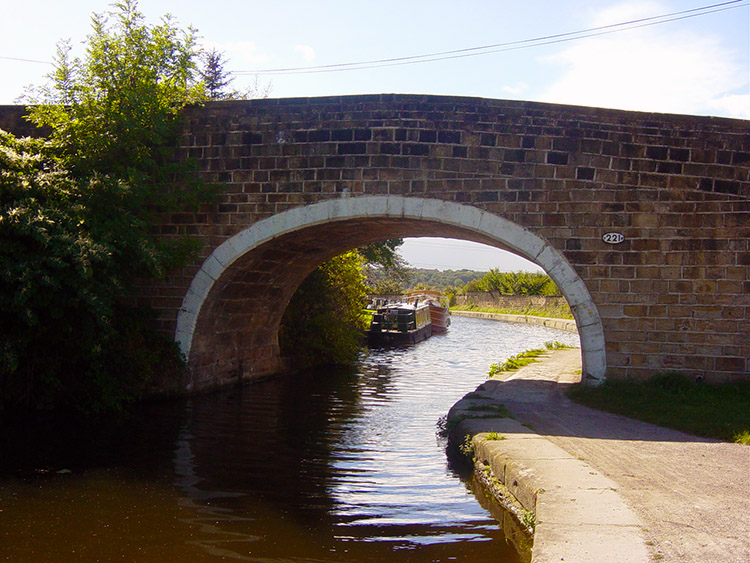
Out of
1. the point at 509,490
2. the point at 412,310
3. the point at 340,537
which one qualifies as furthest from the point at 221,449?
the point at 412,310

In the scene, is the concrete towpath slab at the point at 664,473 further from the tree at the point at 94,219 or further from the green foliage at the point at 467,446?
the tree at the point at 94,219


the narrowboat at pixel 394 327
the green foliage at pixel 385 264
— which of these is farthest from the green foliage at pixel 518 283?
the narrowboat at pixel 394 327

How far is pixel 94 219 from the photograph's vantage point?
791cm

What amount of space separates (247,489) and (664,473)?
10.5 feet

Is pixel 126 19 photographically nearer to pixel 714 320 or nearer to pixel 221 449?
pixel 221 449

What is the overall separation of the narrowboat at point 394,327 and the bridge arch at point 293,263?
8.93 m

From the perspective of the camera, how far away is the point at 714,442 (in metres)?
5.76

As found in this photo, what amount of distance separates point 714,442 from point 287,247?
21.2 feet

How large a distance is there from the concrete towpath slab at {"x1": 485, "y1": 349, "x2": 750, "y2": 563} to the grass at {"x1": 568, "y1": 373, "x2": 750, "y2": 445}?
0.70 feet

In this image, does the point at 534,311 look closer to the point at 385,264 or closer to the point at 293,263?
the point at 385,264

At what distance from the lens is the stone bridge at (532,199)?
→ 26.9 ft

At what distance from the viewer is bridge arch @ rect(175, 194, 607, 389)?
27.9 feet

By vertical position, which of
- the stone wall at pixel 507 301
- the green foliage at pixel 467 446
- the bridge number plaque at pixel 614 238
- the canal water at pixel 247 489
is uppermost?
the bridge number plaque at pixel 614 238

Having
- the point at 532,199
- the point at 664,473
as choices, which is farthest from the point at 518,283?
the point at 664,473
